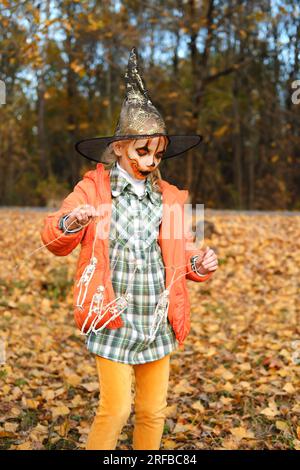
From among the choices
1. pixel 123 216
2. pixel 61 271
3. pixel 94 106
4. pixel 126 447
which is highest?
pixel 94 106

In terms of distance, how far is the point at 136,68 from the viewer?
317cm

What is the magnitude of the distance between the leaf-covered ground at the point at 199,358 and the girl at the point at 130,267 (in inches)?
48.9

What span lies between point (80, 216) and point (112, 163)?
0.57 metres

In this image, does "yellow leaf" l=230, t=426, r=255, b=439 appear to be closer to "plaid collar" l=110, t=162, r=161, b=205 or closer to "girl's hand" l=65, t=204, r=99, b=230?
"plaid collar" l=110, t=162, r=161, b=205

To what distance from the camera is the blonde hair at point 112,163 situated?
311 cm

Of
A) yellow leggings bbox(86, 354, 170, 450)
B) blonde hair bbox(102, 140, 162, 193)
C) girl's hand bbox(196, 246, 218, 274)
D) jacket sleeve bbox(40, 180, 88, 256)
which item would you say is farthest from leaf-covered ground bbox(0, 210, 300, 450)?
blonde hair bbox(102, 140, 162, 193)

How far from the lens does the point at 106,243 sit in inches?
112

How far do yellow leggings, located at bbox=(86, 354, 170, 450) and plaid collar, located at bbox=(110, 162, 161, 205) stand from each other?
2.49 feet

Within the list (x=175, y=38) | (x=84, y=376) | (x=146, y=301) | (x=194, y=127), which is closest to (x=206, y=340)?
(x=84, y=376)

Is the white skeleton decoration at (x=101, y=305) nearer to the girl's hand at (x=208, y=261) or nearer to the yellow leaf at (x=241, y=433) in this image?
the girl's hand at (x=208, y=261)

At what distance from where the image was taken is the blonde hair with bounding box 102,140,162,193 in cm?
311

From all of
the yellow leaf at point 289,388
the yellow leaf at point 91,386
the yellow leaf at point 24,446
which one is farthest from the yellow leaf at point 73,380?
the yellow leaf at point 289,388

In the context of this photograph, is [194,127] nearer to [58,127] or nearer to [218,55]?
[218,55]
